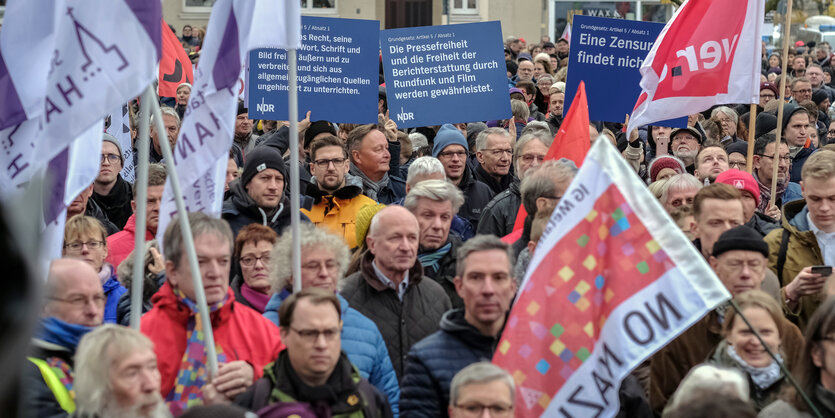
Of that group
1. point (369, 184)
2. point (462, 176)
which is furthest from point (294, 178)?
point (462, 176)

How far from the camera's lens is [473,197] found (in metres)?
7.68

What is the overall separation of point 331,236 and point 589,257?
134 centimetres

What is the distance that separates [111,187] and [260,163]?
6.68 ft

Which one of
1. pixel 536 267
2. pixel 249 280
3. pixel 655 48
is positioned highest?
pixel 655 48

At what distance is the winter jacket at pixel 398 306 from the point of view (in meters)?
4.50

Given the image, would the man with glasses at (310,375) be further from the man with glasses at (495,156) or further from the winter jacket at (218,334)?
the man with glasses at (495,156)

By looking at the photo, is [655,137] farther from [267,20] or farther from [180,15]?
[180,15]

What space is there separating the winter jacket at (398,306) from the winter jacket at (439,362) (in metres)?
0.72

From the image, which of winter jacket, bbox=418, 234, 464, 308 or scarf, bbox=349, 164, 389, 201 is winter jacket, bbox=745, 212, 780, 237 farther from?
scarf, bbox=349, 164, 389, 201

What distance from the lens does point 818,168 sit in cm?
517

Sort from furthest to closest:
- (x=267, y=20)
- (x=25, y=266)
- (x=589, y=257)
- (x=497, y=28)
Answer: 1. (x=497, y=28)
2. (x=267, y=20)
3. (x=589, y=257)
4. (x=25, y=266)

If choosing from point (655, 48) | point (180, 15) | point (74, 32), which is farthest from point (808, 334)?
point (180, 15)

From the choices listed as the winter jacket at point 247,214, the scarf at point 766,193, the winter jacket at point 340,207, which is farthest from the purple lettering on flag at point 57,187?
the scarf at point 766,193

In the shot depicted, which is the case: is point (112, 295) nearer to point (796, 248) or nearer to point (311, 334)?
point (311, 334)
